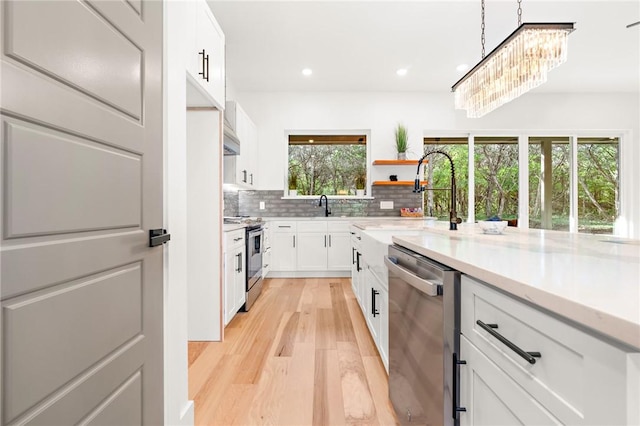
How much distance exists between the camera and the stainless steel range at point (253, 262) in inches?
123

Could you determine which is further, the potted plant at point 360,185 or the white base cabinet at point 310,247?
the potted plant at point 360,185

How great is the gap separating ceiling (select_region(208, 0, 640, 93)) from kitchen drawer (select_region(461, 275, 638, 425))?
2.99 m

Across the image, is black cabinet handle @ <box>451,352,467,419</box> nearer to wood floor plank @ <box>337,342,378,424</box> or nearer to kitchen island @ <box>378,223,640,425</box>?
kitchen island @ <box>378,223,640,425</box>

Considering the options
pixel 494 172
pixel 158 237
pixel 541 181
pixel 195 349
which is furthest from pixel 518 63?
pixel 541 181

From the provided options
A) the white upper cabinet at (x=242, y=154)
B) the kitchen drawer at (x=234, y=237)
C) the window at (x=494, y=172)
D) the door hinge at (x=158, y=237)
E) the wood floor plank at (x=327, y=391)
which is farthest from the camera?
the window at (x=494, y=172)

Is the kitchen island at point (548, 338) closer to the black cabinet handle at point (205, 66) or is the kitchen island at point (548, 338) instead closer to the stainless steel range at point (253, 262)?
the black cabinet handle at point (205, 66)

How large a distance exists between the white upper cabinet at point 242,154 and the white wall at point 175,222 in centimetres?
215

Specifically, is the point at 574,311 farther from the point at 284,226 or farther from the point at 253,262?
the point at 284,226

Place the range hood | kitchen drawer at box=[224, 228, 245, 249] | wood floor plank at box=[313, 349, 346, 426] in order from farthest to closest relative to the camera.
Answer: the range hood
kitchen drawer at box=[224, 228, 245, 249]
wood floor plank at box=[313, 349, 346, 426]

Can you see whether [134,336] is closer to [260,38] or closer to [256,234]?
[256,234]

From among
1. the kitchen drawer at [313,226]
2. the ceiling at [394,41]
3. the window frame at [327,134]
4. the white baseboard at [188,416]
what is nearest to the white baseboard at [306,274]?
the kitchen drawer at [313,226]

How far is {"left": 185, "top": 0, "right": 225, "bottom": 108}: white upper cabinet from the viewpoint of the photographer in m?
1.80

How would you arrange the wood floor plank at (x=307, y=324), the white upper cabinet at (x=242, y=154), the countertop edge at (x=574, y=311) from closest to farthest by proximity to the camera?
1. the countertop edge at (x=574, y=311)
2. the wood floor plank at (x=307, y=324)
3. the white upper cabinet at (x=242, y=154)

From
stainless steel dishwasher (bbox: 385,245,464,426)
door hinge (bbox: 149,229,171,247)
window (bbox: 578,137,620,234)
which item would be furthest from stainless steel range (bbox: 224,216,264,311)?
window (bbox: 578,137,620,234)
